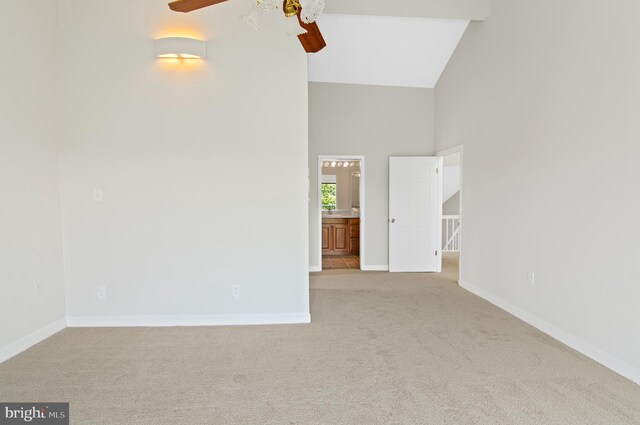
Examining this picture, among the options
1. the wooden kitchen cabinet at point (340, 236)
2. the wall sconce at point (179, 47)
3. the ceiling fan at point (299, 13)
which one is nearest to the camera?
the ceiling fan at point (299, 13)

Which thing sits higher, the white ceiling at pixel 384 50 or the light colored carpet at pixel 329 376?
the white ceiling at pixel 384 50

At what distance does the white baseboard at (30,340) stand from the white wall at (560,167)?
4652 millimetres

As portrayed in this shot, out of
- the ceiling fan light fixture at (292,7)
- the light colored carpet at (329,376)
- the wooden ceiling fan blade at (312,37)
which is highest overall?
the ceiling fan light fixture at (292,7)

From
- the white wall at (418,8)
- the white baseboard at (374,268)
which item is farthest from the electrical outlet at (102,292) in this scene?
the white wall at (418,8)

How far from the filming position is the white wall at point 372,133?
19.4ft

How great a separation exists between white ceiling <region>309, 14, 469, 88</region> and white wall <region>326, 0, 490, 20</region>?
0.60 ft

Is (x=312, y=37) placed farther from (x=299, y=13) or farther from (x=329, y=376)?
(x=329, y=376)

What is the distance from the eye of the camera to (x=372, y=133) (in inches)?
236

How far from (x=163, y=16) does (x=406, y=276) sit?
4741 millimetres

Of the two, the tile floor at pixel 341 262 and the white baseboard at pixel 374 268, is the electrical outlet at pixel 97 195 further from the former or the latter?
the white baseboard at pixel 374 268

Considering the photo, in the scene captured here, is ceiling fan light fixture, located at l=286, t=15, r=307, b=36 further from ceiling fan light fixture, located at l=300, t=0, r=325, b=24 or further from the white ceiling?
the white ceiling

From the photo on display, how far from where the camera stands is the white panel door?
19.4 ft

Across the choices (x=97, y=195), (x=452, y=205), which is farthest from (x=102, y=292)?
(x=452, y=205)

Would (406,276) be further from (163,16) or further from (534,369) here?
(163,16)
